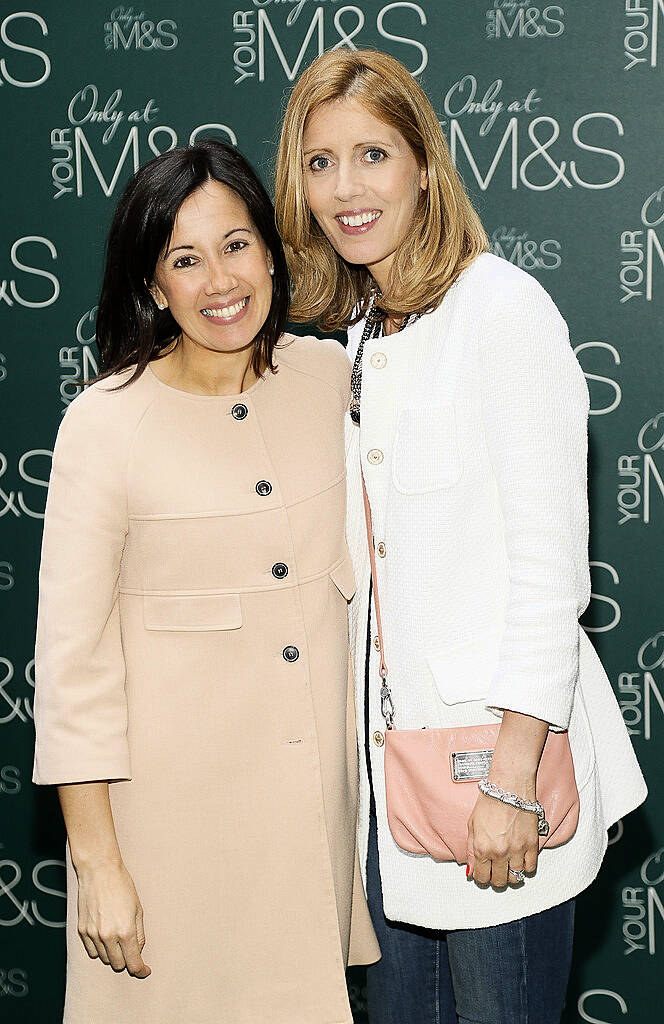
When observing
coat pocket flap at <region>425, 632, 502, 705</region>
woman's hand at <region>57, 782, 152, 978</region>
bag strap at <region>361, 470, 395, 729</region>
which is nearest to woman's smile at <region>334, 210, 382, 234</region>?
bag strap at <region>361, 470, 395, 729</region>

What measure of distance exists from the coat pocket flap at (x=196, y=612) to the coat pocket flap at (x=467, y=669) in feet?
0.96

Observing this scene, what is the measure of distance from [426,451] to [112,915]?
77 cm

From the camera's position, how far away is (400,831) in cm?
145

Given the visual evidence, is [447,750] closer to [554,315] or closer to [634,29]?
[554,315]

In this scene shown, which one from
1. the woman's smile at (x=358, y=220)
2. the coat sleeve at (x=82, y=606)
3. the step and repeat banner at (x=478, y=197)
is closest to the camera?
the coat sleeve at (x=82, y=606)

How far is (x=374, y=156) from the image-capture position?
59.3 inches

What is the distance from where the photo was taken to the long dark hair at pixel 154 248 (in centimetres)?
148

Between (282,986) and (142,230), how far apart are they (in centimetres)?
111

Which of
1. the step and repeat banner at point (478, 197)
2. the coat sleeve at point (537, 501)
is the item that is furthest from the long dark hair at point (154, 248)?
the step and repeat banner at point (478, 197)

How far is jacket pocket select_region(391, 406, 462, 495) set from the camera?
4.52ft

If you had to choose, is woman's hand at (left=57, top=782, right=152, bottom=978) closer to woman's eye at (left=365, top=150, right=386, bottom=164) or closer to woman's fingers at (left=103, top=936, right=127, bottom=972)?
woman's fingers at (left=103, top=936, right=127, bottom=972)

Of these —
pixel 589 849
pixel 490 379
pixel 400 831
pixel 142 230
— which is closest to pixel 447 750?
pixel 400 831

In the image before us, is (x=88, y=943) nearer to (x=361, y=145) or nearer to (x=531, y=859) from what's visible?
(x=531, y=859)

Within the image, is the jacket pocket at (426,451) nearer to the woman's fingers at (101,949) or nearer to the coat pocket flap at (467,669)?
the coat pocket flap at (467,669)
